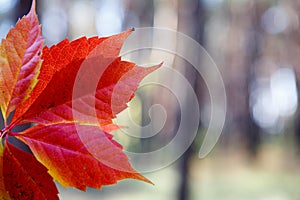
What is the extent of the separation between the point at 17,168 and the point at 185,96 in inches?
143

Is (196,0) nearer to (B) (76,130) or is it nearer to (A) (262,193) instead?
(B) (76,130)

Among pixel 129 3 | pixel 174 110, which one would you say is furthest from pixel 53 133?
pixel 129 3

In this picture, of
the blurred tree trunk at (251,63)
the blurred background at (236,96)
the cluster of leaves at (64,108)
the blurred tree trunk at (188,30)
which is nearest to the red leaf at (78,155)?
the cluster of leaves at (64,108)

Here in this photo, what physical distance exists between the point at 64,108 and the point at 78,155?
2cm

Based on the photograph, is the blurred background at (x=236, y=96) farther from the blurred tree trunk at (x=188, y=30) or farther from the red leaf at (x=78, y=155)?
the red leaf at (x=78, y=155)

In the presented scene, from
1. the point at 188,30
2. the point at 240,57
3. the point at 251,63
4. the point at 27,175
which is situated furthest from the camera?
the point at 251,63

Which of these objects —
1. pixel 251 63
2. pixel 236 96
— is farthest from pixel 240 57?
pixel 236 96

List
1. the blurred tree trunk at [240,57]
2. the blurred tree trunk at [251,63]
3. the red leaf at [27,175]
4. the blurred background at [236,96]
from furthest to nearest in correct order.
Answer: the blurred tree trunk at [251,63] < the blurred tree trunk at [240,57] < the blurred background at [236,96] < the red leaf at [27,175]

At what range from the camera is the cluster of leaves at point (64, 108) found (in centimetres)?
16

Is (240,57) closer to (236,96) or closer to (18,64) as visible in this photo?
(236,96)

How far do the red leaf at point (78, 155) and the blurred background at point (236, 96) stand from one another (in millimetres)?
3716

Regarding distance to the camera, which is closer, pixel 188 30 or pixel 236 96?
pixel 188 30

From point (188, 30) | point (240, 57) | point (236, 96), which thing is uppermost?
point (240, 57)

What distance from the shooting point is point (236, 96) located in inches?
326
